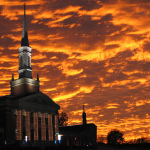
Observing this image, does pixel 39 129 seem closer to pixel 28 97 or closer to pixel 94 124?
pixel 28 97

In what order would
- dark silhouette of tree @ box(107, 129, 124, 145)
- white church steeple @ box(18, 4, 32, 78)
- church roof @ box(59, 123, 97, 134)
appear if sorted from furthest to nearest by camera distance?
dark silhouette of tree @ box(107, 129, 124, 145) < church roof @ box(59, 123, 97, 134) < white church steeple @ box(18, 4, 32, 78)

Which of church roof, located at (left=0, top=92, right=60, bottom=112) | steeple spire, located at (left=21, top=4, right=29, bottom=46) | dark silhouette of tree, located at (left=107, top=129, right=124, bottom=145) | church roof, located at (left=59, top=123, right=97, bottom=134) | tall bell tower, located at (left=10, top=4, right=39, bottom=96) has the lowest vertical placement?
dark silhouette of tree, located at (left=107, top=129, right=124, bottom=145)

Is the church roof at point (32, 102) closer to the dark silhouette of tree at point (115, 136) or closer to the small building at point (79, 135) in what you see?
the small building at point (79, 135)

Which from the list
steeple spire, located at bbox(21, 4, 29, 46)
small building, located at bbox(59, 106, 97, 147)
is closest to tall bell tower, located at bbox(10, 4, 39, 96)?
steeple spire, located at bbox(21, 4, 29, 46)

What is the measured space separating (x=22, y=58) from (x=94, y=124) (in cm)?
4026

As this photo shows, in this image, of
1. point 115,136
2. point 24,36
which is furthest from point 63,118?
point 24,36

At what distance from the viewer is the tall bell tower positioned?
9581 centimetres

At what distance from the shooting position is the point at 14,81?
9800 cm

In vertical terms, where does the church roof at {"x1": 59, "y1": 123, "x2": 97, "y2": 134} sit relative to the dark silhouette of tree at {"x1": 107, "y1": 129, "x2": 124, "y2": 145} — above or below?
above

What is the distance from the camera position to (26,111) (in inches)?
3499

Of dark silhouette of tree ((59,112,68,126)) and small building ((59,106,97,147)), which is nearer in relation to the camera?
small building ((59,106,97,147))

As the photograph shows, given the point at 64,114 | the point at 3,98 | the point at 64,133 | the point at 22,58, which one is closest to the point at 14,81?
→ the point at 22,58

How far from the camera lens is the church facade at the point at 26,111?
83.6 m

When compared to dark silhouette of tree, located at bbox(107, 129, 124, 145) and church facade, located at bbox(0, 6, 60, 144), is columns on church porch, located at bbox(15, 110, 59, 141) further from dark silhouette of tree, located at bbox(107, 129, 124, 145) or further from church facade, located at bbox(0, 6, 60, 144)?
dark silhouette of tree, located at bbox(107, 129, 124, 145)
